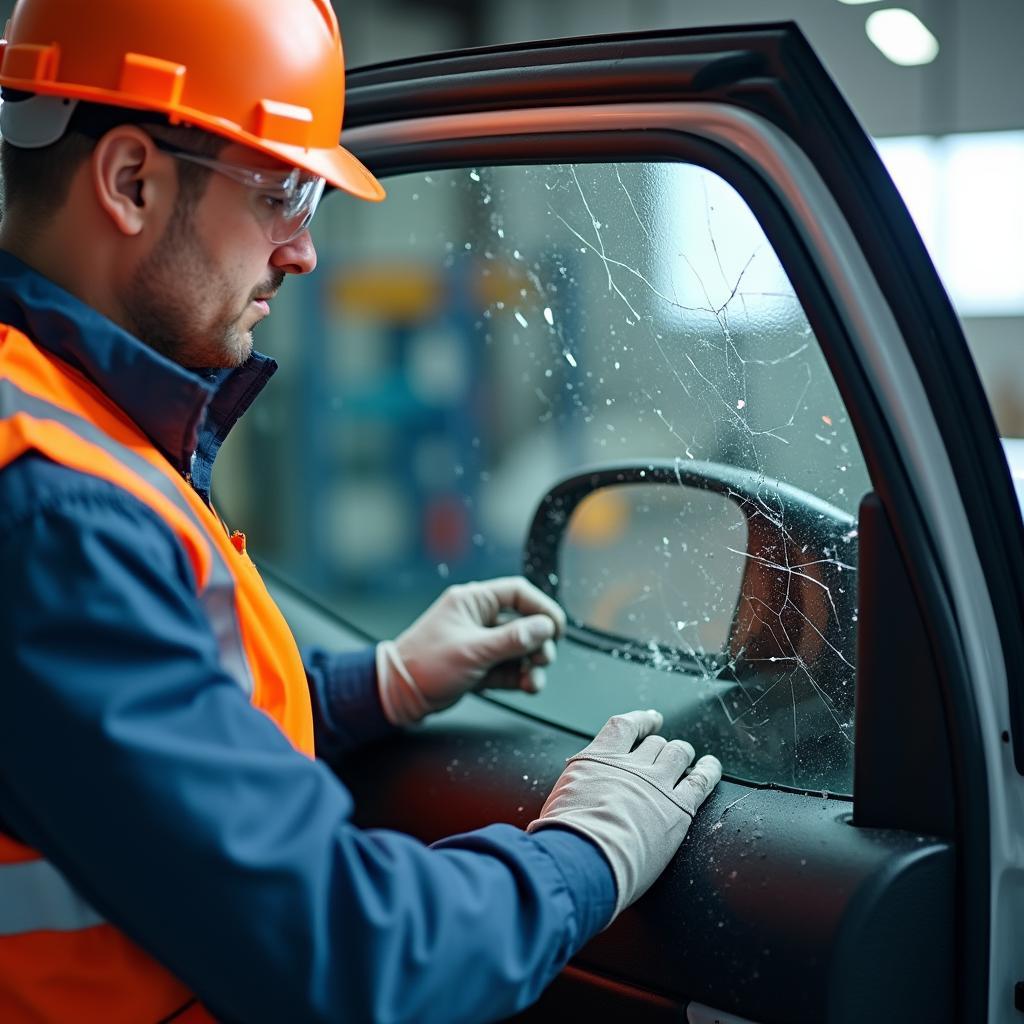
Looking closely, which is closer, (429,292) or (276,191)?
(276,191)

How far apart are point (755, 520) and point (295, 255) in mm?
645

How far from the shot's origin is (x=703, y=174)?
1.29 metres

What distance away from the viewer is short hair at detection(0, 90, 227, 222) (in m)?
1.06

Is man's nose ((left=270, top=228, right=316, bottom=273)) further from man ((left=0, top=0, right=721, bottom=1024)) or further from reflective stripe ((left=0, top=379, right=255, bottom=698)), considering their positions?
reflective stripe ((left=0, top=379, right=255, bottom=698))

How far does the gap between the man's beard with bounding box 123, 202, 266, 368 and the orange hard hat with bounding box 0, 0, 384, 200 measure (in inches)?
4.1

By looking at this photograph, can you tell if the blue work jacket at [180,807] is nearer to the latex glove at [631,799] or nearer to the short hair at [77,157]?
the latex glove at [631,799]

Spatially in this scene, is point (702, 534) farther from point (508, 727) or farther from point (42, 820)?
point (42, 820)

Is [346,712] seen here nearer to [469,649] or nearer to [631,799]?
[469,649]

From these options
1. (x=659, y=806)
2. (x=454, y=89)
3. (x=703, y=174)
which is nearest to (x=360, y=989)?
(x=659, y=806)

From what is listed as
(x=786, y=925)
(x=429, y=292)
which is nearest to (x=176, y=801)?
(x=786, y=925)

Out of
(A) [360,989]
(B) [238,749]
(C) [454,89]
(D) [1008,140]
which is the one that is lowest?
(A) [360,989]

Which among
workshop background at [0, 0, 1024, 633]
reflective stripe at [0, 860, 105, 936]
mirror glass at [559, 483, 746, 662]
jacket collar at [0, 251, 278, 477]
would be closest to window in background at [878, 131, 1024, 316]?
workshop background at [0, 0, 1024, 633]

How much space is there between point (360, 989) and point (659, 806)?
0.47m

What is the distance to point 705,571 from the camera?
1.53 m
